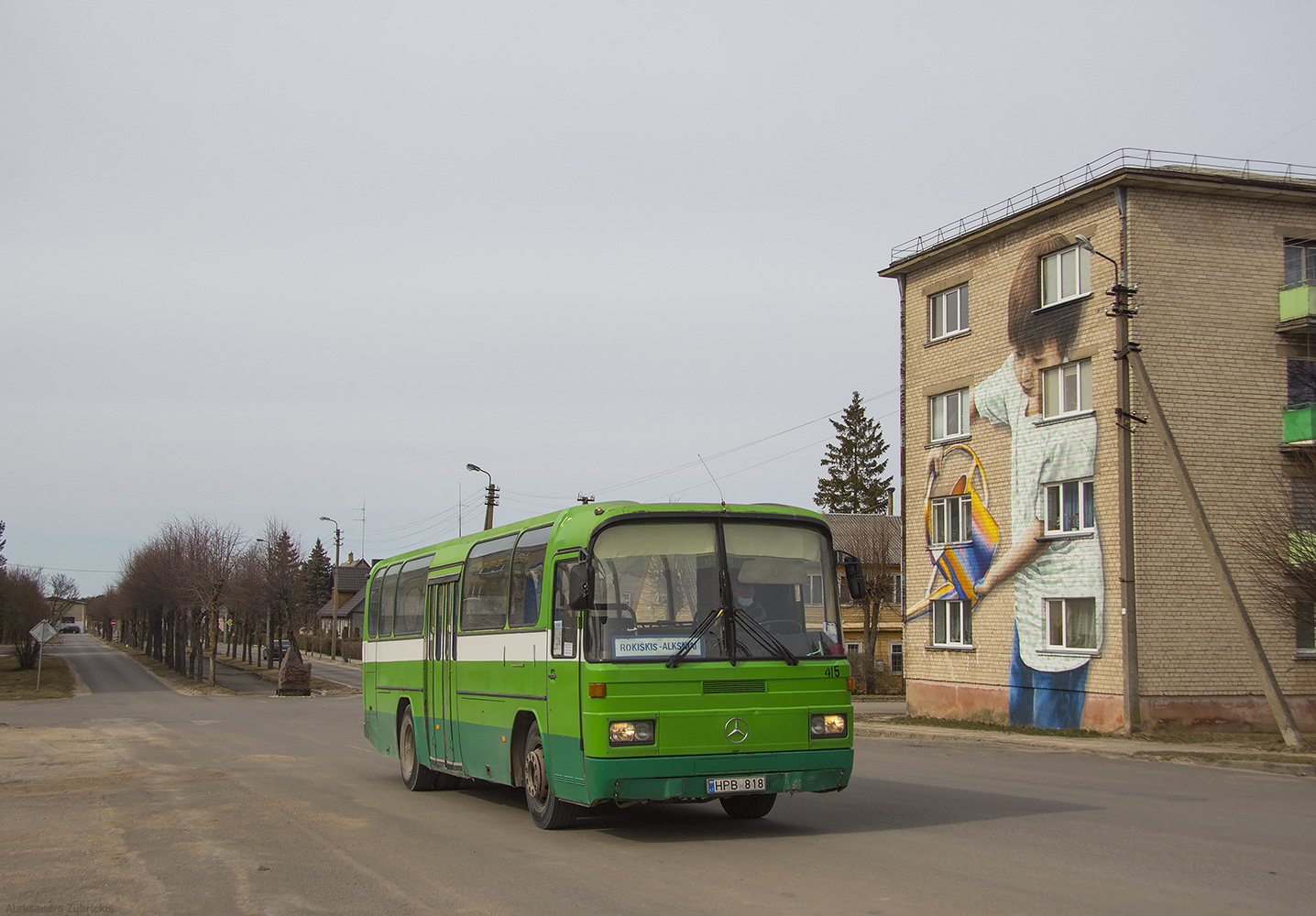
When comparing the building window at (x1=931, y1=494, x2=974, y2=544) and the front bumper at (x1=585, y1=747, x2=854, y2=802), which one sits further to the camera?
the building window at (x1=931, y1=494, x2=974, y2=544)

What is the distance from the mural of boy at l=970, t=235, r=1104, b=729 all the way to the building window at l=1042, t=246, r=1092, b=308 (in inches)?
7.8

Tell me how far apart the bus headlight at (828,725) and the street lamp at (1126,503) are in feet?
59.2

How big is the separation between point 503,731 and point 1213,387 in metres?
22.0

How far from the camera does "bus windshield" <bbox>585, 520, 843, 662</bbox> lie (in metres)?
10.6

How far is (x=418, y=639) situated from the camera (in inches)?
627

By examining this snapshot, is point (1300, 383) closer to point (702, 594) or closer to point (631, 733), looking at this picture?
point (702, 594)

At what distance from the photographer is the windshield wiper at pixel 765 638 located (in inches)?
429

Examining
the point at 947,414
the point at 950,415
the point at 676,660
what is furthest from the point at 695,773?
the point at 947,414

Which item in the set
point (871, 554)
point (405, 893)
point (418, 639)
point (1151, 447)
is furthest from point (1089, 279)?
point (871, 554)

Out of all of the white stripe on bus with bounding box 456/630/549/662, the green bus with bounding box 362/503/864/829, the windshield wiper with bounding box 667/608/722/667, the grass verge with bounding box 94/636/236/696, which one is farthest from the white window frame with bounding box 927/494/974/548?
the grass verge with bounding box 94/636/236/696

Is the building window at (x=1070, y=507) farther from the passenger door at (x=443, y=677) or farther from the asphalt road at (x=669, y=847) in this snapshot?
the passenger door at (x=443, y=677)

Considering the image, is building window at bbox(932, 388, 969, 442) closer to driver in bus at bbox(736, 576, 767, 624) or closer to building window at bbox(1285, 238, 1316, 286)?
building window at bbox(1285, 238, 1316, 286)

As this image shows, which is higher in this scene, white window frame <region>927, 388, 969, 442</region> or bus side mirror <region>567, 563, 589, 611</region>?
white window frame <region>927, 388, 969, 442</region>

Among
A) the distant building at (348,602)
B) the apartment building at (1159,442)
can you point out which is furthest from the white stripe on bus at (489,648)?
the distant building at (348,602)
